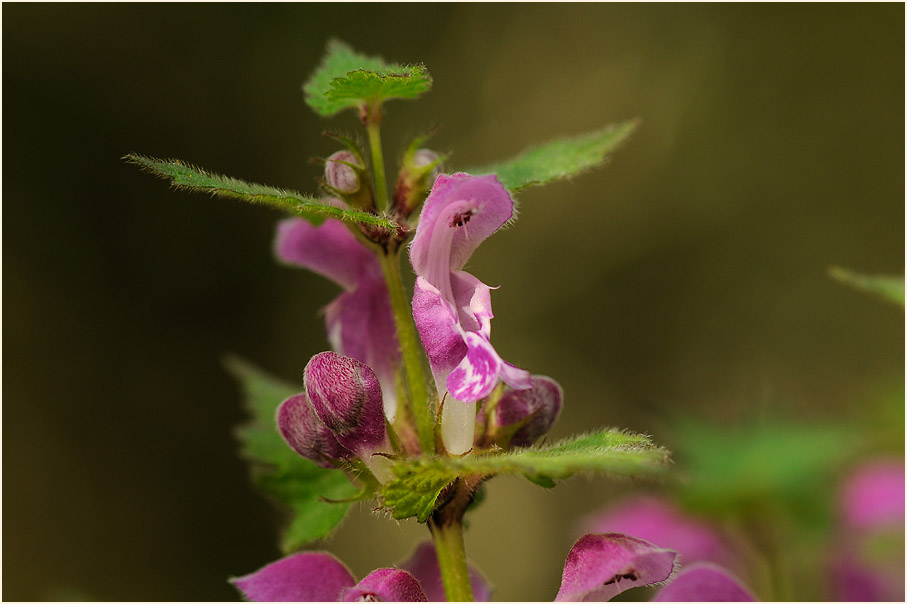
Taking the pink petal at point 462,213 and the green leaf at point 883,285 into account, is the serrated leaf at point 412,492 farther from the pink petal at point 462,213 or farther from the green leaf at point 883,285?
the green leaf at point 883,285

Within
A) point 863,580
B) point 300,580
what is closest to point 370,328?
point 300,580

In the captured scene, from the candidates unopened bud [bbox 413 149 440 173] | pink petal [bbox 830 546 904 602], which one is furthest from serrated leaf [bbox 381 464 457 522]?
pink petal [bbox 830 546 904 602]

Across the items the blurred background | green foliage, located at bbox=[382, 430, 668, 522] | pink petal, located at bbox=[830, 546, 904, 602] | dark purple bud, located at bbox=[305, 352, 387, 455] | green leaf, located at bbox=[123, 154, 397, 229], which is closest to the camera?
green foliage, located at bbox=[382, 430, 668, 522]

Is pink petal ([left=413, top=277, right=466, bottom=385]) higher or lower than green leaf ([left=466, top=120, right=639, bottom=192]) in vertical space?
lower

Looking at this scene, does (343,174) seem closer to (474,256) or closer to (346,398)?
(346,398)

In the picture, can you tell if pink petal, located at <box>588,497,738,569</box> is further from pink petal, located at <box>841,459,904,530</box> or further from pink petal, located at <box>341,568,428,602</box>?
pink petal, located at <box>341,568,428,602</box>

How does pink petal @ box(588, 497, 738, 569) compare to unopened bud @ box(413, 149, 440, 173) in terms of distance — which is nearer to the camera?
unopened bud @ box(413, 149, 440, 173)

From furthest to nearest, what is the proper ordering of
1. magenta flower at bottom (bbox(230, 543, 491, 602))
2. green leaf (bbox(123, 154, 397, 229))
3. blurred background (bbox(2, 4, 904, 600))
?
1. blurred background (bbox(2, 4, 904, 600))
2. magenta flower at bottom (bbox(230, 543, 491, 602))
3. green leaf (bbox(123, 154, 397, 229))

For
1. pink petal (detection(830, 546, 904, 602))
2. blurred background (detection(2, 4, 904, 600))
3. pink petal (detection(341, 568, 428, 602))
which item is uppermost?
blurred background (detection(2, 4, 904, 600))

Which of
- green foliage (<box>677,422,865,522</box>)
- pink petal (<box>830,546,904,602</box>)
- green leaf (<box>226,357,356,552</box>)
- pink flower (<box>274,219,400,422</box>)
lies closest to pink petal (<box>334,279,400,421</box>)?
pink flower (<box>274,219,400,422</box>)
